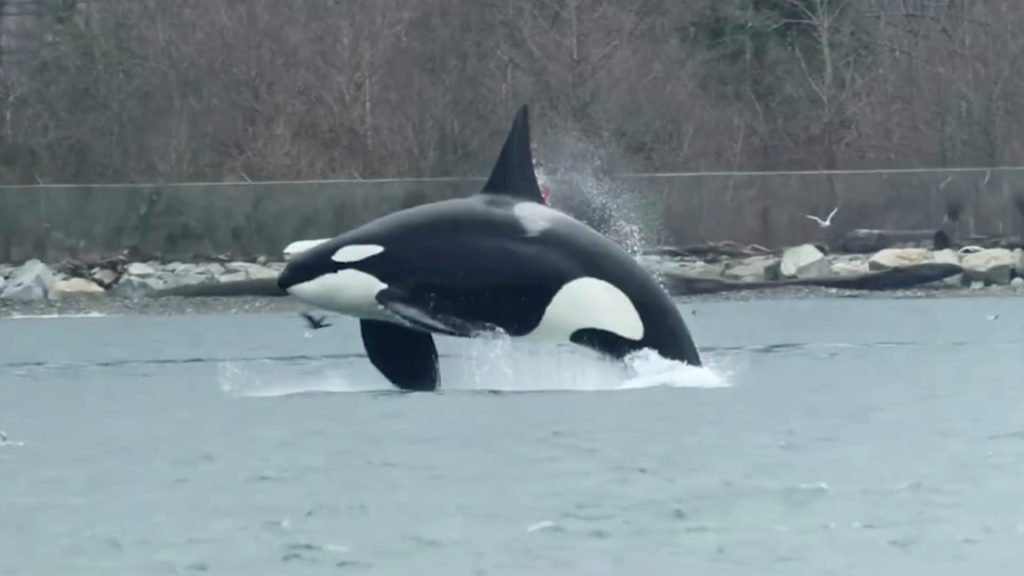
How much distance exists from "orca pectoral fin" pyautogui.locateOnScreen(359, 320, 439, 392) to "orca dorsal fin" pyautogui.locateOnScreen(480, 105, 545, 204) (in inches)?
50.7

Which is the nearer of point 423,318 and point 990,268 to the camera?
point 423,318

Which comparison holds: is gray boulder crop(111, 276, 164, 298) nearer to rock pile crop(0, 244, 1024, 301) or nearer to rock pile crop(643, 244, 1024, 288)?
rock pile crop(0, 244, 1024, 301)

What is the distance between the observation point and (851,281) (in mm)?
34844

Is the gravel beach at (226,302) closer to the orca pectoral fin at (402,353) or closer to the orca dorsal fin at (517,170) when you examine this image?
the orca pectoral fin at (402,353)

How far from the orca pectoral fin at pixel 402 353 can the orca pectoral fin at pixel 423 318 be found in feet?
2.94

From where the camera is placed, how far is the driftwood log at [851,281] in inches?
1371

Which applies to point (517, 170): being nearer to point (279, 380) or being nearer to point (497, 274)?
point (497, 274)

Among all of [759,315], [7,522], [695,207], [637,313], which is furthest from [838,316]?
[7,522]

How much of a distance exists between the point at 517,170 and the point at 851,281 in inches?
639

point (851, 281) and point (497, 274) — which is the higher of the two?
point (497, 274)

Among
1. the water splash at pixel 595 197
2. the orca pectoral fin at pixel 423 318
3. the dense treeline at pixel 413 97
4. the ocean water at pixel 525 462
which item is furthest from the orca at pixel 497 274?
the dense treeline at pixel 413 97

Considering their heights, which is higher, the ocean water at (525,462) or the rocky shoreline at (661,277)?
the ocean water at (525,462)

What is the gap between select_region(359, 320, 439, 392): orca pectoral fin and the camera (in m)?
19.8

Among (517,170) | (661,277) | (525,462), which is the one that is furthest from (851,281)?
(525,462)
